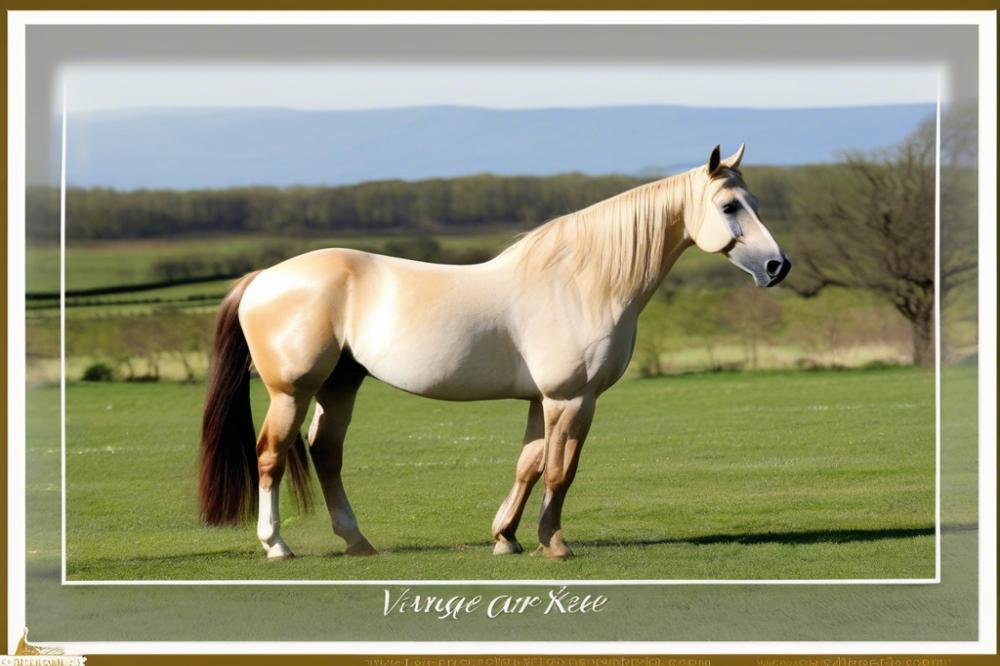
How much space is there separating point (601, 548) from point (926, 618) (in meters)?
2.02

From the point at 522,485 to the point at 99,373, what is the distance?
776 centimetres

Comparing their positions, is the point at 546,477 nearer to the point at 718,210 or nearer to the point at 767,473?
the point at 718,210

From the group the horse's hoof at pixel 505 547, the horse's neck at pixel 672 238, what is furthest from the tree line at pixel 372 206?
the horse's hoof at pixel 505 547

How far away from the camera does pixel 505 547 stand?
7.45 metres

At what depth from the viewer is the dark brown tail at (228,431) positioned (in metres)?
7.34

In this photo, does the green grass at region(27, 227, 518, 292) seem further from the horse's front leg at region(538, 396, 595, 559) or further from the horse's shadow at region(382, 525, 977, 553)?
the horse's front leg at region(538, 396, 595, 559)

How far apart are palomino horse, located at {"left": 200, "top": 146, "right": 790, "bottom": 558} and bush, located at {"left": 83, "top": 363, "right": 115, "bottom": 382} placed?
6.89 metres

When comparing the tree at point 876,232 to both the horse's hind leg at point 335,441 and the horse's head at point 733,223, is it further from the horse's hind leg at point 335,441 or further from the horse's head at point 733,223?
the horse's hind leg at point 335,441

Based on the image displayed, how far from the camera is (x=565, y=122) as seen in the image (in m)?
12.7

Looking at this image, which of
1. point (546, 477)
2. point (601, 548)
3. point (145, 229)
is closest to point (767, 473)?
point (601, 548)

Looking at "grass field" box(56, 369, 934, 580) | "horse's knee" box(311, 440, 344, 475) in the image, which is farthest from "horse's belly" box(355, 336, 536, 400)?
"grass field" box(56, 369, 934, 580)

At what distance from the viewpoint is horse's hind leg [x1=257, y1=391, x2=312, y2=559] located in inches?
281

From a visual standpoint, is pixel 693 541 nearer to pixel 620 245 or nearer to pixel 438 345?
pixel 620 245

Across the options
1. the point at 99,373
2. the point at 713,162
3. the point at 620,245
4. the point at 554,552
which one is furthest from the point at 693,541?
the point at 99,373
